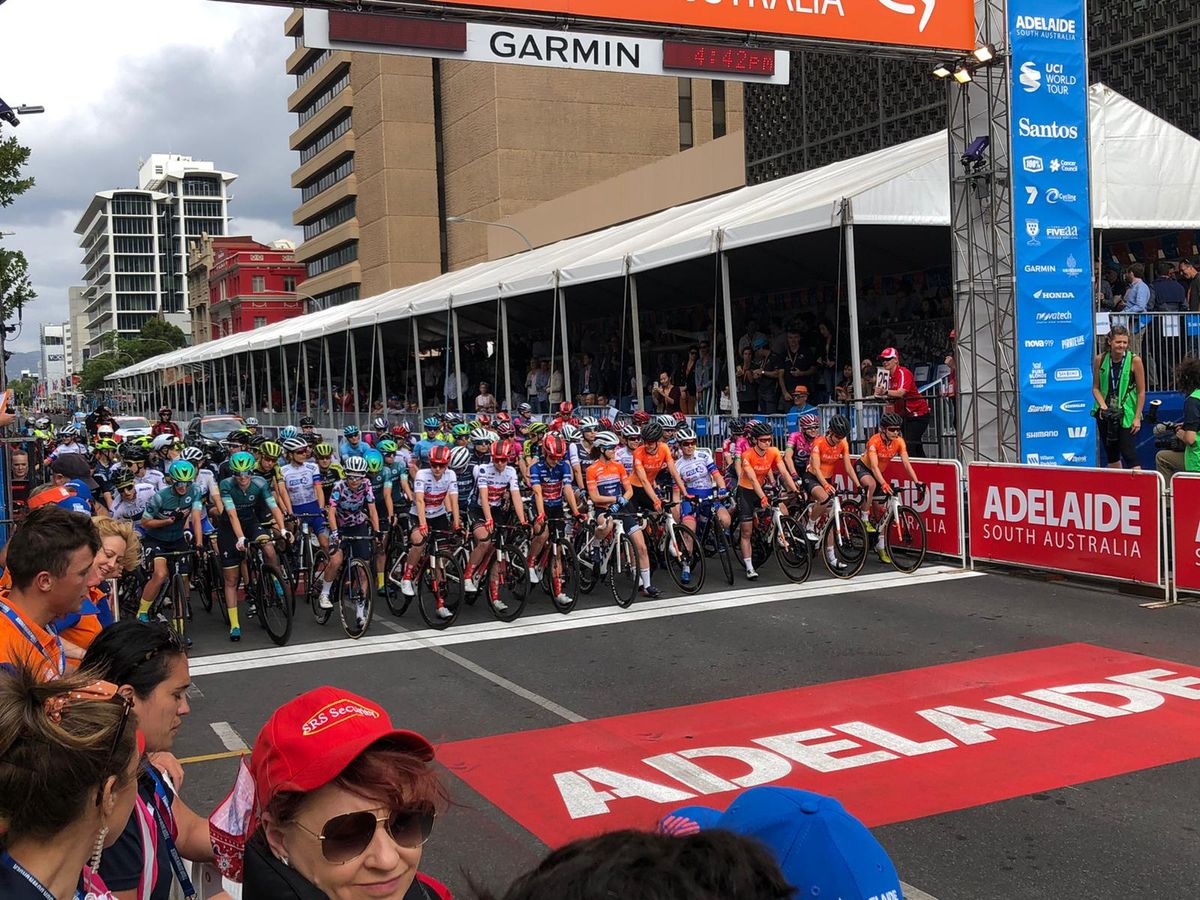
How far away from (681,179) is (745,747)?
36.3m

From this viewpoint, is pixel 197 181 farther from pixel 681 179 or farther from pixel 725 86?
pixel 681 179

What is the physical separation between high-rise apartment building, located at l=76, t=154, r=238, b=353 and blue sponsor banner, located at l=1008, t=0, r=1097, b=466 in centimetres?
18054

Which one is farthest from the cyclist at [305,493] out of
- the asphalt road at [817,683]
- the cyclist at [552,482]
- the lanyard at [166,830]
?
the lanyard at [166,830]

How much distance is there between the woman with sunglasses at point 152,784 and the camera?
110 inches

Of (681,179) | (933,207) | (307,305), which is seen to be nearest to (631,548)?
(933,207)

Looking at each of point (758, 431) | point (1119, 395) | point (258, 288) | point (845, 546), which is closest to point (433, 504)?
point (758, 431)

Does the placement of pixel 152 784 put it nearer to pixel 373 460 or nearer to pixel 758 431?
pixel 373 460

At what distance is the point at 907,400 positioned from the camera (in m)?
16.8

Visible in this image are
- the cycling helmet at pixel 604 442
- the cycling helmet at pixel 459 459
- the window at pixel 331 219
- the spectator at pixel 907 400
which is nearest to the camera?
the cycling helmet at pixel 459 459

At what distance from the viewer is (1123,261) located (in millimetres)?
21359

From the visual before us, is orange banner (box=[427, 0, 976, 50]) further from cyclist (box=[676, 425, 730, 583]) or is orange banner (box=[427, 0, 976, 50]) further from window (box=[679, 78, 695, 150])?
window (box=[679, 78, 695, 150])

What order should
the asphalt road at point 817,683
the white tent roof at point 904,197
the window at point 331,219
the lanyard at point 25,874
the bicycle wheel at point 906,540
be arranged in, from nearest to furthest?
the lanyard at point 25,874, the asphalt road at point 817,683, the bicycle wheel at point 906,540, the white tent roof at point 904,197, the window at point 331,219

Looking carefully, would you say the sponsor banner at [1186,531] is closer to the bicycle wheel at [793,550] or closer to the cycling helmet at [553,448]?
the bicycle wheel at [793,550]

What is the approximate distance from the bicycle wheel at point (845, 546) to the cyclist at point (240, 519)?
6183mm
